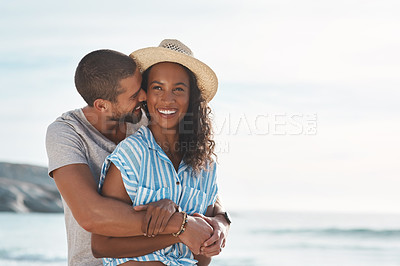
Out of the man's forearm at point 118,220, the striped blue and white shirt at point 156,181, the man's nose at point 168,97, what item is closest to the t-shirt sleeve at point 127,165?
the striped blue and white shirt at point 156,181

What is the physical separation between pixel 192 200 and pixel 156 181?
0.24m

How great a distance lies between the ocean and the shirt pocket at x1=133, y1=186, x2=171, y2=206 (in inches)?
344

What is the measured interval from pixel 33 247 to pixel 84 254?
10.0m

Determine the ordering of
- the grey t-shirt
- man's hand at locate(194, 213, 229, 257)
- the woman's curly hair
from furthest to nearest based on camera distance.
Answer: the woman's curly hair, the grey t-shirt, man's hand at locate(194, 213, 229, 257)

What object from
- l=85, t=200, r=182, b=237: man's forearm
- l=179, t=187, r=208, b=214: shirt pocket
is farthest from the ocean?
l=85, t=200, r=182, b=237: man's forearm

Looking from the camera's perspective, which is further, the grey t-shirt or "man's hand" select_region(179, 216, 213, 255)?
the grey t-shirt

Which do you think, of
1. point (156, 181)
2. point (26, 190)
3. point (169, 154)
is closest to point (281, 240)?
point (26, 190)

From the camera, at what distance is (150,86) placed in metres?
3.13

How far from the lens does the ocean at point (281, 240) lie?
12164mm

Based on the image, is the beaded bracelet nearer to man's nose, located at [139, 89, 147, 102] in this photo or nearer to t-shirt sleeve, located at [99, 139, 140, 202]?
t-shirt sleeve, located at [99, 139, 140, 202]

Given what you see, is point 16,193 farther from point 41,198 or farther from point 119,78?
point 119,78

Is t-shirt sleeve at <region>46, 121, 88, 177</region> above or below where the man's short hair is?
below

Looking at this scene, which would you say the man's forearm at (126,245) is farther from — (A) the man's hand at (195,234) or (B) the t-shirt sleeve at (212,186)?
(B) the t-shirt sleeve at (212,186)

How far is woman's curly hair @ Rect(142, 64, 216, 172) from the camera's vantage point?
3145 mm
